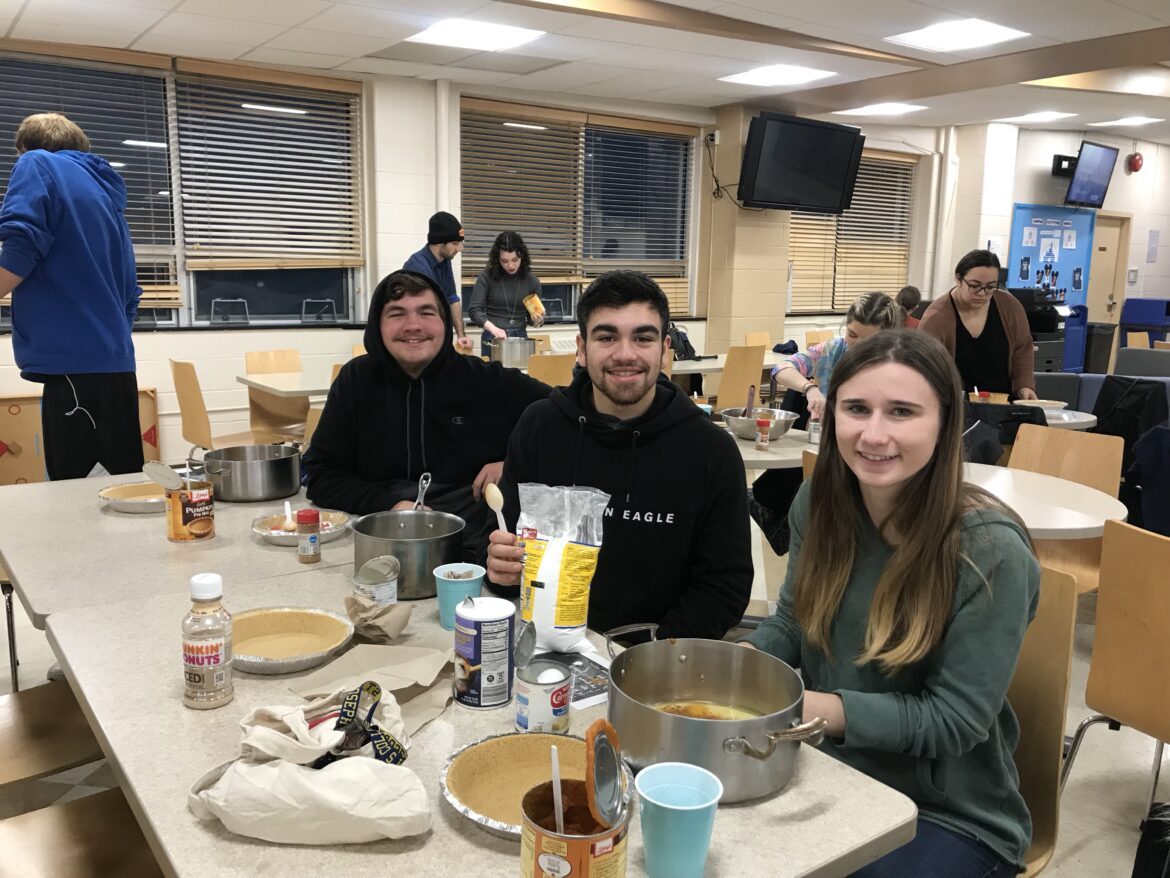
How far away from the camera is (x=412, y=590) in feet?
5.24

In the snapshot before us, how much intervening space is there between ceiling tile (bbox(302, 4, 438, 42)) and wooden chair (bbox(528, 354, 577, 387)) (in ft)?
6.05

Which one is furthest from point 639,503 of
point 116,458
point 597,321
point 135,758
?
point 116,458

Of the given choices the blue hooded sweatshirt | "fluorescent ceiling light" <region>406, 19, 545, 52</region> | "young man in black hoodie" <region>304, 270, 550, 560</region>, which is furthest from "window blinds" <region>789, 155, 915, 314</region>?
"young man in black hoodie" <region>304, 270, 550, 560</region>

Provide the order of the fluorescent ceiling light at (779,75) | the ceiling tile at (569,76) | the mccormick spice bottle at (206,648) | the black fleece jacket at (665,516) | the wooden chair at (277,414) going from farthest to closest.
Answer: the fluorescent ceiling light at (779,75)
the ceiling tile at (569,76)
the wooden chair at (277,414)
the black fleece jacket at (665,516)
the mccormick spice bottle at (206,648)

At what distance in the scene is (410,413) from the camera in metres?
2.34

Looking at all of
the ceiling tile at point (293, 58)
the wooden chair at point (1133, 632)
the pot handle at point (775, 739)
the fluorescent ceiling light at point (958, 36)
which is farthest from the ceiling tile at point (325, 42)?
the pot handle at point (775, 739)

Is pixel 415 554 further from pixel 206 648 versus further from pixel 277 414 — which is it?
pixel 277 414

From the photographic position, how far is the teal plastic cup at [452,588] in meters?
1.45

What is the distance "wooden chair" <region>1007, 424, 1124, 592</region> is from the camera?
2898mm

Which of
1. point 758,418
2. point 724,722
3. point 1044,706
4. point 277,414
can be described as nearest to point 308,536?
point 724,722

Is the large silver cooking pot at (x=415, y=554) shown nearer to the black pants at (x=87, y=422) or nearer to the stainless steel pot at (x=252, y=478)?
the stainless steel pot at (x=252, y=478)

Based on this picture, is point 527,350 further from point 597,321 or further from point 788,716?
point 788,716

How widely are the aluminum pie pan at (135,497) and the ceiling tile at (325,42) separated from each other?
336cm

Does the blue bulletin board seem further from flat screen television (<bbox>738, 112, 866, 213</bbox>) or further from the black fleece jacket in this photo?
the black fleece jacket
